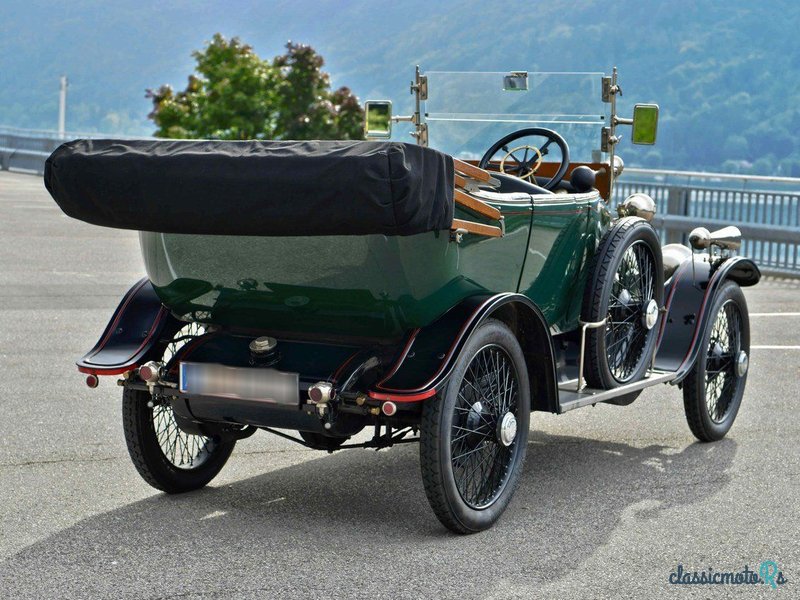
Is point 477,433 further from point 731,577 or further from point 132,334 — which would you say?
point 132,334

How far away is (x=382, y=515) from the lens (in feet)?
15.9

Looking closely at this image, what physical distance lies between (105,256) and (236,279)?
34.1 ft

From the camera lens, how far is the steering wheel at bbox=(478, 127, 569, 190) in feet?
20.6

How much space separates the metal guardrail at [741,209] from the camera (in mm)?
15084

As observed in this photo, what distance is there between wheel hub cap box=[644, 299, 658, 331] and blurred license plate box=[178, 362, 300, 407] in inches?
82.9

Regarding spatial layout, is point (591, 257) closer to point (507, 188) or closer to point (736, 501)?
point (507, 188)

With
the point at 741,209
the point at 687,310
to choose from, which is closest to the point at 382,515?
the point at 687,310

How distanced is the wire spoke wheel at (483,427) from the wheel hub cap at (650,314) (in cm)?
125

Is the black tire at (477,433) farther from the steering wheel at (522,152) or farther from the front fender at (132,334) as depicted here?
the steering wheel at (522,152)

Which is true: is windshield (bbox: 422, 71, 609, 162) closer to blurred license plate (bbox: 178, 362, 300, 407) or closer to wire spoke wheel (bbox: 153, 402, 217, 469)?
wire spoke wheel (bbox: 153, 402, 217, 469)

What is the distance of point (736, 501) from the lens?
5.11m

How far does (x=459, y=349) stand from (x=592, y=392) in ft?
4.03

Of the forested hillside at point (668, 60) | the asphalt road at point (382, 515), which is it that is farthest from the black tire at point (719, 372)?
the forested hillside at point (668, 60)

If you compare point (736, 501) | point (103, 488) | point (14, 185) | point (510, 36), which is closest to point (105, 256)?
point (103, 488)
